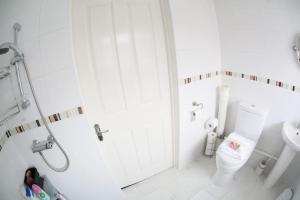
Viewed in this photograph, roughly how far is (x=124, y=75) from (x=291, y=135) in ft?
5.09

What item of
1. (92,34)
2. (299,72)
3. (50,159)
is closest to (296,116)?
(299,72)

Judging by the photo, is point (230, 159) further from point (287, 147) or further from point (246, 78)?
point (246, 78)

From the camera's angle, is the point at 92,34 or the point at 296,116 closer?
the point at 92,34

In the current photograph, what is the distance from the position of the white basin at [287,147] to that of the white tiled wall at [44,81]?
1.61 m

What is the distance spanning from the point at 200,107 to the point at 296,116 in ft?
2.74

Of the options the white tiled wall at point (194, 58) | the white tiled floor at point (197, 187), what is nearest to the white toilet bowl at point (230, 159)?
the white tiled floor at point (197, 187)

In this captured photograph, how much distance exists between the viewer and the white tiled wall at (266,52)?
112 centimetres

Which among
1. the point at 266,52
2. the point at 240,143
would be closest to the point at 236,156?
the point at 240,143

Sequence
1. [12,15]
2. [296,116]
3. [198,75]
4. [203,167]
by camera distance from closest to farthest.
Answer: [12,15], [296,116], [198,75], [203,167]

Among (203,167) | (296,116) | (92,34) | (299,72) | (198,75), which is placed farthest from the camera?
(203,167)

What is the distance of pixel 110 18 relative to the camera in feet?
3.32

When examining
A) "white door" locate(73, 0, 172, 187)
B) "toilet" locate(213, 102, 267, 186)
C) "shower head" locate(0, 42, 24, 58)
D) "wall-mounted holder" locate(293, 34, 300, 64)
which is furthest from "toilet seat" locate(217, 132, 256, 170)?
"shower head" locate(0, 42, 24, 58)

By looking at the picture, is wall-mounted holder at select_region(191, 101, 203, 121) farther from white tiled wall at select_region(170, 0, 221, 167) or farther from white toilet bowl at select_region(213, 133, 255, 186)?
white toilet bowl at select_region(213, 133, 255, 186)

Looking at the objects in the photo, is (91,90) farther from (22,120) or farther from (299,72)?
(299,72)
